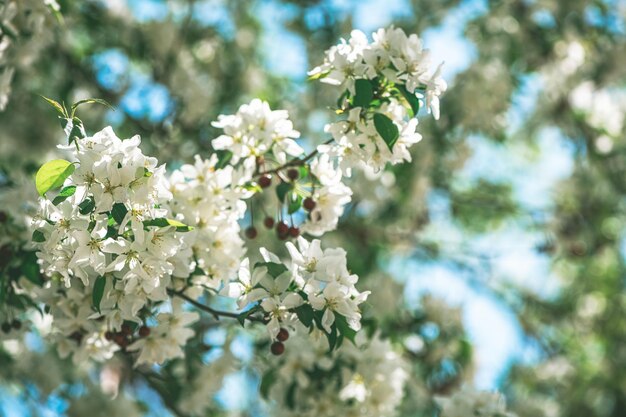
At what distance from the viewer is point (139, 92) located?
5.45 meters

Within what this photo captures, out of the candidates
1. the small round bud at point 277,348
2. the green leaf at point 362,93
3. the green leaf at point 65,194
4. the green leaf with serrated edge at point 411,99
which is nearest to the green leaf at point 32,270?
the green leaf at point 65,194

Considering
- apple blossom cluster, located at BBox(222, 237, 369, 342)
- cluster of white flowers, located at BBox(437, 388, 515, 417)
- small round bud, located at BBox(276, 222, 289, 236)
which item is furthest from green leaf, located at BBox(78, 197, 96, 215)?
cluster of white flowers, located at BBox(437, 388, 515, 417)

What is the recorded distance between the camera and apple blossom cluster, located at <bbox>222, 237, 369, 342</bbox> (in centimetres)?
215

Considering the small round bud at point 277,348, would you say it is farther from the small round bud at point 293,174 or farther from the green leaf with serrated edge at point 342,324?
the small round bud at point 293,174

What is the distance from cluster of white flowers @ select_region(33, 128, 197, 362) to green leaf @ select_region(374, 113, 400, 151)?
0.68 m

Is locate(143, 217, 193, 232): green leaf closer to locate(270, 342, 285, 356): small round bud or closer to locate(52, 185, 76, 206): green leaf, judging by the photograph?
locate(52, 185, 76, 206): green leaf

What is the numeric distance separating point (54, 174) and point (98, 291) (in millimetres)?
359

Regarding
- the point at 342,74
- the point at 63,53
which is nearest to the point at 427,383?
the point at 342,74

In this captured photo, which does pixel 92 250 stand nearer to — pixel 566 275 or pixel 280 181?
pixel 280 181

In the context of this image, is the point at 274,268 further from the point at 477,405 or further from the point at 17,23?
the point at 17,23

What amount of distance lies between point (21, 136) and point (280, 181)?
3348mm

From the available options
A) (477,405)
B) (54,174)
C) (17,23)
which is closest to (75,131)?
(54,174)

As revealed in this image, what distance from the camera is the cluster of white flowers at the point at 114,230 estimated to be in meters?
2.00

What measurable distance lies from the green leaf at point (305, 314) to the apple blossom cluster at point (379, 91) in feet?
1.73
